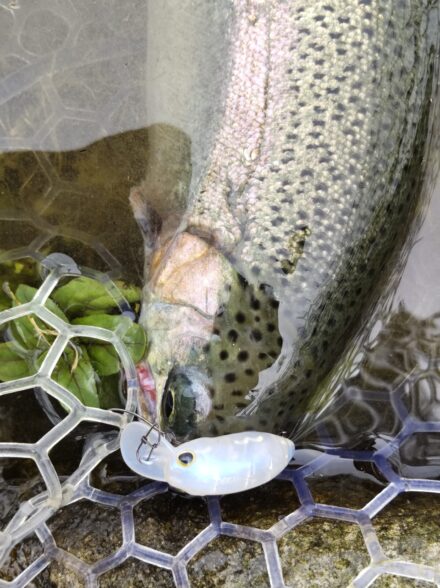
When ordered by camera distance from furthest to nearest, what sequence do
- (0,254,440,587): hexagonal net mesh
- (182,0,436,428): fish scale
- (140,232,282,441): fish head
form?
(182,0,436,428): fish scale
(140,232,282,441): fish head
(0,254,440,587): hexagonal net mesh

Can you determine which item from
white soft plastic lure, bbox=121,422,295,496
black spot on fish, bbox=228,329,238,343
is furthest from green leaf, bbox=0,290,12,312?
black spot on fish, bbox=228,329,238,343

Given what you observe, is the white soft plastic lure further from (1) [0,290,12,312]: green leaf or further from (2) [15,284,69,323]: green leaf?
(1) [0,290,12,312]: green leaf

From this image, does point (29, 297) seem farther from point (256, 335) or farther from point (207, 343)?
point (256, 335)

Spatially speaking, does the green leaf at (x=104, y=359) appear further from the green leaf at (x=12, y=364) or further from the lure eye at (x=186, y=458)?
the lure eye at (x=186, y=458)

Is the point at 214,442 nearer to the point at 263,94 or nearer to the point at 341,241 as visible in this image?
the point at 341,241

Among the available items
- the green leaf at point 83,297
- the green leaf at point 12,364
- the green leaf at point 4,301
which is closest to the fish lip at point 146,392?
the green leaf at point 83,297
